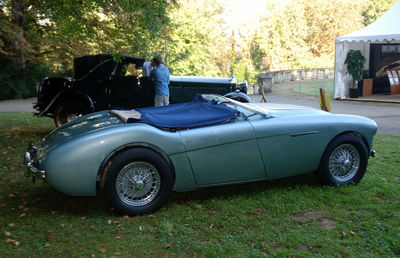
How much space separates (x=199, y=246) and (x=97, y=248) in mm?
929

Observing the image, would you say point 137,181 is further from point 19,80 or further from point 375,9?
point 375,9

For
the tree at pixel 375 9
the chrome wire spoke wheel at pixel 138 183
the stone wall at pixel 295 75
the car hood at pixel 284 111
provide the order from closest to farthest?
the chrome wire spoke wheel at pixel 138 183 < the car hood at pixel 284 111 < the stone wall at pixel 295 75 < the tree at pixel 375 9

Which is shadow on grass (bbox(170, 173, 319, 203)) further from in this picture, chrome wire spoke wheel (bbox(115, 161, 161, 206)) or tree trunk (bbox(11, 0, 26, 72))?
tree trunk (bbox(11, 0, 26, 72))

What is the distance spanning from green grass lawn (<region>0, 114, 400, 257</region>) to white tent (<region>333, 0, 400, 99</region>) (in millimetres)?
12312

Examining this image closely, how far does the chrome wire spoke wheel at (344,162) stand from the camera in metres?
4.75

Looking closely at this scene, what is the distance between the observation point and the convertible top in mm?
4238

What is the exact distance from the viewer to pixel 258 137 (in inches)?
171

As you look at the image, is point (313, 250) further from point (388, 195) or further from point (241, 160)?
point (388, 195)

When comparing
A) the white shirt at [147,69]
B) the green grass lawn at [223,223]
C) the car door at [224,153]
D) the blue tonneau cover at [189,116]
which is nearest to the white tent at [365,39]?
the white shirt at [147,69]

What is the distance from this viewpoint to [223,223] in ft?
12.6

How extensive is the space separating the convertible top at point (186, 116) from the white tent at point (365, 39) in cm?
1336

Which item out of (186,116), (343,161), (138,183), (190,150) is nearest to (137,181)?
(138,183)

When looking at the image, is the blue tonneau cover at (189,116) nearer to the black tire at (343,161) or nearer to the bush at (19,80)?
the black tire at (343,161)

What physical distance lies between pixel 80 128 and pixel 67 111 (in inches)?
198
